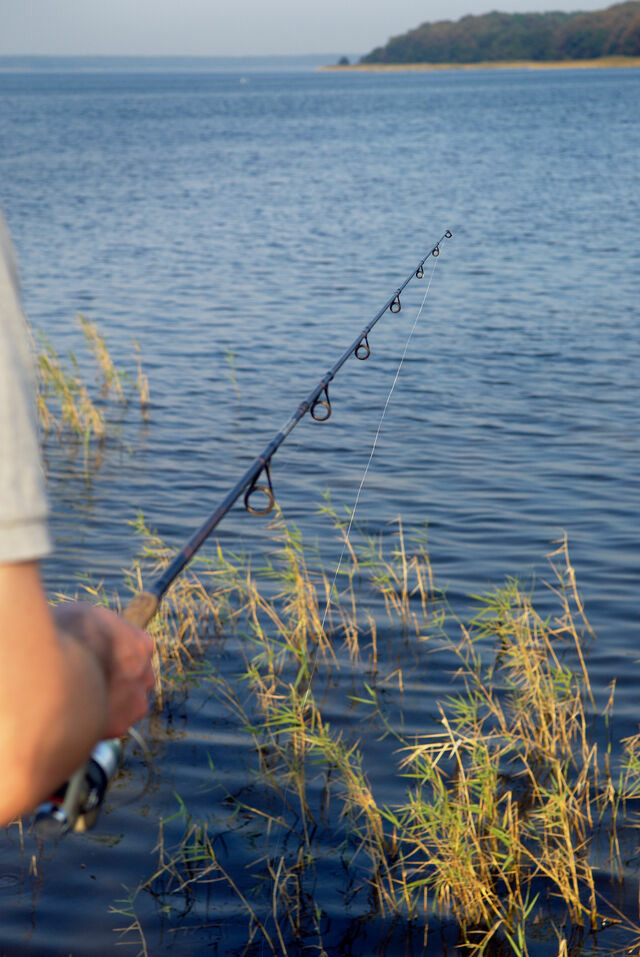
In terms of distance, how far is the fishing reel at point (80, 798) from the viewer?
1103 mm

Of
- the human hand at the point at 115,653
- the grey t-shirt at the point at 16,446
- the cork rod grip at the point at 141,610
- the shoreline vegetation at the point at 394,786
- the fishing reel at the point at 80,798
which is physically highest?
the grey t-shirt at the point at 16,446

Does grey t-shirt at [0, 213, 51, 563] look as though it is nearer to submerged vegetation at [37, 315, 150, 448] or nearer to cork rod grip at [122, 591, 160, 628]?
cork rod grip at [122, 591, 160, 628]

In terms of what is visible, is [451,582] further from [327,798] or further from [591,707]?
[327,798]

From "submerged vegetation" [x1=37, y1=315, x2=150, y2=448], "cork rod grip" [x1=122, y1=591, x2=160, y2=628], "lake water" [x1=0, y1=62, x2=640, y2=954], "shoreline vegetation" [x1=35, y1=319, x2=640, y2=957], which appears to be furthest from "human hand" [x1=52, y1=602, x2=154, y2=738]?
"submerged vegetation" [x1=37, y1=315, x2=150, y2=448]

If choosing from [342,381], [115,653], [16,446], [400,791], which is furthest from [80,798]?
[342,381]

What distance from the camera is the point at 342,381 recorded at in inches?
524

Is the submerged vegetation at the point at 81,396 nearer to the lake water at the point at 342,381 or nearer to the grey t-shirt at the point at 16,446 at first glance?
the lake water at the point at 342,381

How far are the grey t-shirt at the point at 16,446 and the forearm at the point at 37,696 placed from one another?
0.03 meters

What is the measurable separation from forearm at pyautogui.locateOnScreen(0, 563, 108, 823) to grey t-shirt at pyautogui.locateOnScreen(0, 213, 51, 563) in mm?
30

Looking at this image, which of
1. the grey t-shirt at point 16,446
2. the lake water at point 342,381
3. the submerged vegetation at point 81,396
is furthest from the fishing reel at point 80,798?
the submerged vegetation at point 81,396

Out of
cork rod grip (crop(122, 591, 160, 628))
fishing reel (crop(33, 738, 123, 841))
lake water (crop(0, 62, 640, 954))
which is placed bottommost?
lake water (crop(0, 62, 640, 954))

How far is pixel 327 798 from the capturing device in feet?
15.4

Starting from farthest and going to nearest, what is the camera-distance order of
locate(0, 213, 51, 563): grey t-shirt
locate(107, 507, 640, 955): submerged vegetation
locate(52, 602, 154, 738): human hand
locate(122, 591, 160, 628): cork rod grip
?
locate(107, 507, 640, 955): submerged vegetation
locate(122, 591, 160, 628): cork rod grip
locate(52, 602, 154, 738): human hand
locate(0, 213, 51, 563): grey t-shirt

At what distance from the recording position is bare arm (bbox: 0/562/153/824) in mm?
865
